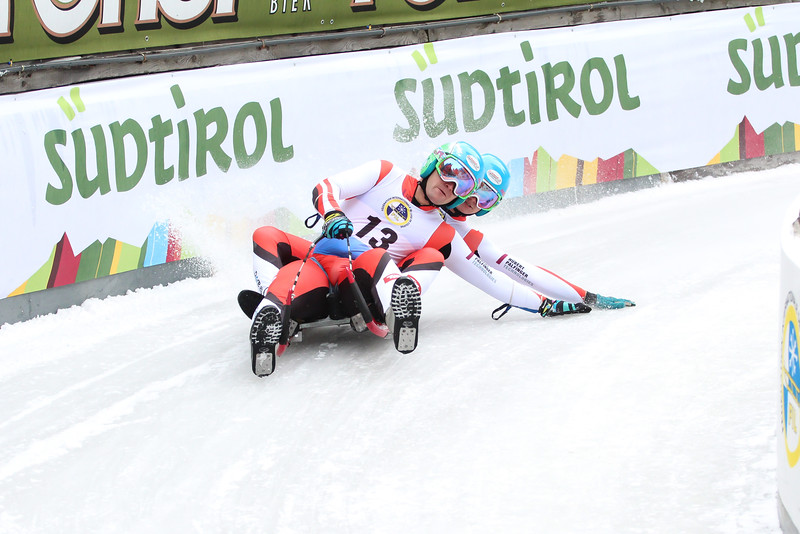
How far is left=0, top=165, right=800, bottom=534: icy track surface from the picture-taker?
2.53 meters

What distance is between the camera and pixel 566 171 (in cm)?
711

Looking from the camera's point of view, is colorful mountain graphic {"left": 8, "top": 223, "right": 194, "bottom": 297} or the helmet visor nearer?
the helmet visor

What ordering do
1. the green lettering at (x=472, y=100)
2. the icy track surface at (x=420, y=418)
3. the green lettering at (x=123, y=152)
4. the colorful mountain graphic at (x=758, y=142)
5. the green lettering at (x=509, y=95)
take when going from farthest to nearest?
the colorful mountain graphic at (x=758, y=142), the green lettering at (x=509, y=95), the green lettering at (x=472, y=100), the green lettering at (x=123, y=152), the icy track surface at (x=420, y=418)

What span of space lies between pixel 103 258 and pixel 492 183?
7.95 feet

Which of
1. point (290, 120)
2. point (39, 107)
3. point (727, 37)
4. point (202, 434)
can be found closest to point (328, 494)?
point (202, 434)

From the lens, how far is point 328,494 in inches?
104

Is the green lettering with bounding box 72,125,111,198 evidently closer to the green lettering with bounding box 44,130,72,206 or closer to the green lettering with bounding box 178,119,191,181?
the green lettering with bounding box 44,130,72,206

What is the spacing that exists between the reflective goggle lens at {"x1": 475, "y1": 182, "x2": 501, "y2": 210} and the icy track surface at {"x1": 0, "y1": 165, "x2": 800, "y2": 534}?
622 millimetres

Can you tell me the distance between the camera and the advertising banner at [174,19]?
5.42 metres

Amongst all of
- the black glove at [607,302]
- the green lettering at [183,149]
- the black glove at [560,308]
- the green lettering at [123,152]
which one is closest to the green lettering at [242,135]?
the green lettering at [183,149]

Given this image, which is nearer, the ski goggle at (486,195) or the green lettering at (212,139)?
the ski goggle at (486,195)

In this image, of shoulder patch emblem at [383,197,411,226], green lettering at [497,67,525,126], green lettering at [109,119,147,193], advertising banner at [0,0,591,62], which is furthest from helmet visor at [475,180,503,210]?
advertising banner at [0,0,591,62]

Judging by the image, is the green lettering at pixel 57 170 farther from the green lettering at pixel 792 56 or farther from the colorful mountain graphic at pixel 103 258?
the green lettering at pixel 792 56

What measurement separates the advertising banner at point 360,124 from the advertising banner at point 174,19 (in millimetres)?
474
